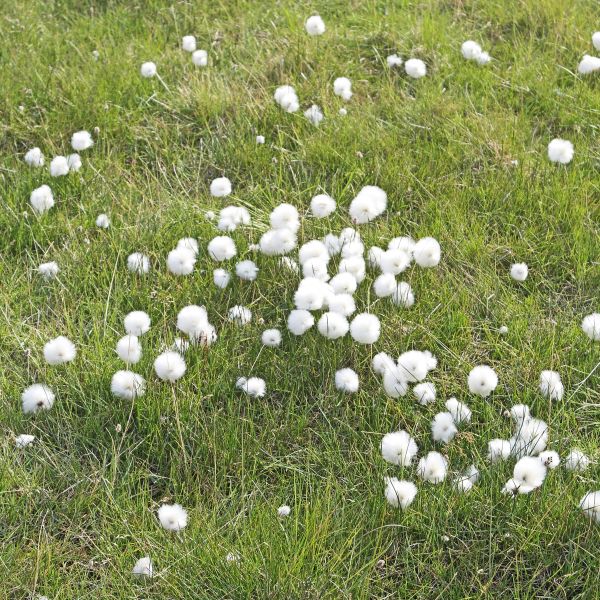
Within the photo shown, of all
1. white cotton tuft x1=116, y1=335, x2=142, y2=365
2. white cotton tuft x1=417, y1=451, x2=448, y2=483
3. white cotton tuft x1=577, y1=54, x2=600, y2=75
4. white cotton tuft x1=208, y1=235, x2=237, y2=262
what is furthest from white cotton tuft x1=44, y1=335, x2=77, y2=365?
white cotton tuft x1=577, y1=54, x2=600, y2=75

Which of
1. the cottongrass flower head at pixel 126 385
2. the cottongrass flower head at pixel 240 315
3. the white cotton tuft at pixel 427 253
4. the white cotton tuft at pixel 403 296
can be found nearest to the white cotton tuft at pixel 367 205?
the white cotton tuft at pixel 427 253

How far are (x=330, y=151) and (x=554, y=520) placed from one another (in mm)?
1992

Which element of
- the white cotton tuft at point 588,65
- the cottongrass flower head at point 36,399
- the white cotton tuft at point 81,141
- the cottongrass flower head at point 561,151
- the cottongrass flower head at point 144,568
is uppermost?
the white cotton tuft at point 588,65

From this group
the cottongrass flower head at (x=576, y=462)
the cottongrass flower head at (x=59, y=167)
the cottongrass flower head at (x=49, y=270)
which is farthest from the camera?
the cottongrass flower head at (x=59, y=167)

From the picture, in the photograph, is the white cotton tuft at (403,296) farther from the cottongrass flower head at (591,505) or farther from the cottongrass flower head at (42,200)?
the cottongrass flower head at (42,200)

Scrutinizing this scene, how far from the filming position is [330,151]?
3.88 m

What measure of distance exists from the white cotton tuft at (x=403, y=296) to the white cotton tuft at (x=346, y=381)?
39 centimetres

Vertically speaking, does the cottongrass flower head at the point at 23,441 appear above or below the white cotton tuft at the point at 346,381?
below

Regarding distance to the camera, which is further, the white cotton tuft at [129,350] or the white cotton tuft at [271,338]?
the white cotton tuft at [271,338]

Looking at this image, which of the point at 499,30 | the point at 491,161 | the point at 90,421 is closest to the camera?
the point at 90,421

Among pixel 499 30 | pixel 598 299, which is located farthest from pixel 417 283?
pixel 499 30

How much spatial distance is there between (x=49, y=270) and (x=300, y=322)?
107 centimetres

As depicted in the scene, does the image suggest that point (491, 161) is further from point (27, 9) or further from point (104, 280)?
point (27, 9)

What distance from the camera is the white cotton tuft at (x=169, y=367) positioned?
114 inches
